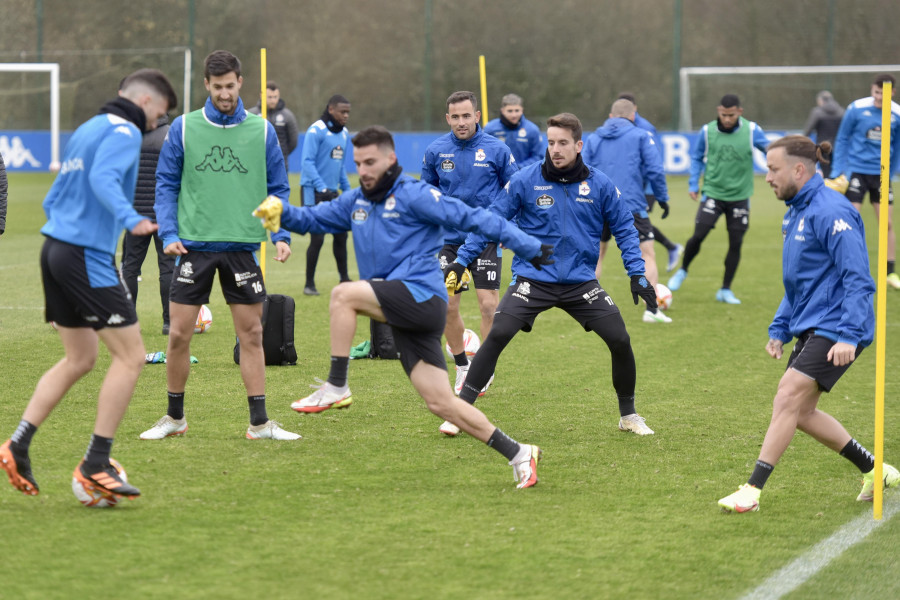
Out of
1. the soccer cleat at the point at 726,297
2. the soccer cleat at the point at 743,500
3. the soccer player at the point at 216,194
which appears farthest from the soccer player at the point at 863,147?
the soccer player at the point at 216,194

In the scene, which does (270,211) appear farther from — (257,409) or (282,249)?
(257,409)

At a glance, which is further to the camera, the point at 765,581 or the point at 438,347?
the point at 438,347

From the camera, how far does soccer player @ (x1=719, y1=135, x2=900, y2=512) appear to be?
5441 millimetres

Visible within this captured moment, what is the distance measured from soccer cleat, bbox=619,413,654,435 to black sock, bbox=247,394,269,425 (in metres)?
2.30

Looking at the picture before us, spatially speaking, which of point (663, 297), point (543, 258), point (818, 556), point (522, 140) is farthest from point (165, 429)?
point (522, 140)

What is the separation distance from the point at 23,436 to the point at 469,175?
4.12 m

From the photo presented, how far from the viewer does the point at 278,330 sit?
937 centimetres

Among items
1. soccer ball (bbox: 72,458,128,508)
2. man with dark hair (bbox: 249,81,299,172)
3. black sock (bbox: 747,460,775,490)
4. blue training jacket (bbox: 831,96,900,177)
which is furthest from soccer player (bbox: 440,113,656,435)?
man with dark hair (bbox: 249,81,299,172)

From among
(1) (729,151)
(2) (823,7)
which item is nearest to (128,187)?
(1) (729,151)

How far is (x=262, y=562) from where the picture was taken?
4945mm

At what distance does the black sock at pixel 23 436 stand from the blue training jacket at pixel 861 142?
10.7 m

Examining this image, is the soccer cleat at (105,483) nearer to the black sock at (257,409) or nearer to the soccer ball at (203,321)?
the black sock at (257,409)

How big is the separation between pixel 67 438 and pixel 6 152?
26.5 m

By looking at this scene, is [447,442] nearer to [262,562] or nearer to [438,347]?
[438,347]
